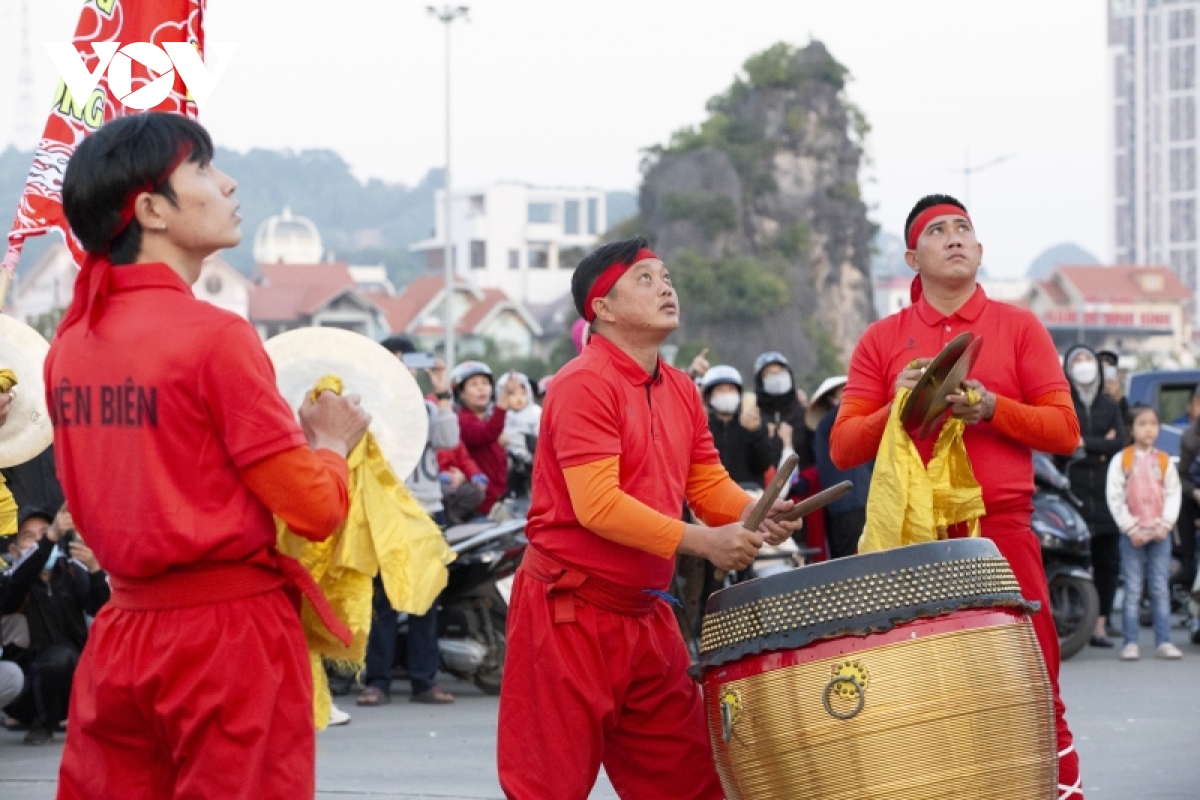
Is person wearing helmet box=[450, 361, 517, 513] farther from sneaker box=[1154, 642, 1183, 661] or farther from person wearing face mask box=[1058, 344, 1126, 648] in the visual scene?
sneaker box=[1154, 642, 1183, 661]

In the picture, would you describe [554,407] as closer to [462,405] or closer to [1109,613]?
[462,405]

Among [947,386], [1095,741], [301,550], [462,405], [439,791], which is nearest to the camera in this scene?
[301,550]

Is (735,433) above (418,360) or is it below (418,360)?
below

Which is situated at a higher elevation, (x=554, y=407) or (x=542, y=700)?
(x=554, y=407)

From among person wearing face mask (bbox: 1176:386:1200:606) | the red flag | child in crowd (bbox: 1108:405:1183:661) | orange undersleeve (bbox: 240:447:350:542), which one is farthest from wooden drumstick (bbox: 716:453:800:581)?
person wearing face mask (bbox: 1176:386:1200:606)

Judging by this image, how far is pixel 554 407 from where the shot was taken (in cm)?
488

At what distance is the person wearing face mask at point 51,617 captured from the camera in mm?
9047

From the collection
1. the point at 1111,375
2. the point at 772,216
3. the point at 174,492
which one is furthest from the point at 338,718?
the point at 772,216

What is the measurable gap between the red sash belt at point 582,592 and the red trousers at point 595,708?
0.06 ft

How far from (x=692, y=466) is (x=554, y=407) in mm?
533

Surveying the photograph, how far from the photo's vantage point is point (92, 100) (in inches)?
257

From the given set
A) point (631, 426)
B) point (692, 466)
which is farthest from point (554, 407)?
point (692, 466)

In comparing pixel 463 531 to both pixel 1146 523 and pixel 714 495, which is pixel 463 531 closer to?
pixel 1146 523

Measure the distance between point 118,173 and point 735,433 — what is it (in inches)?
331
